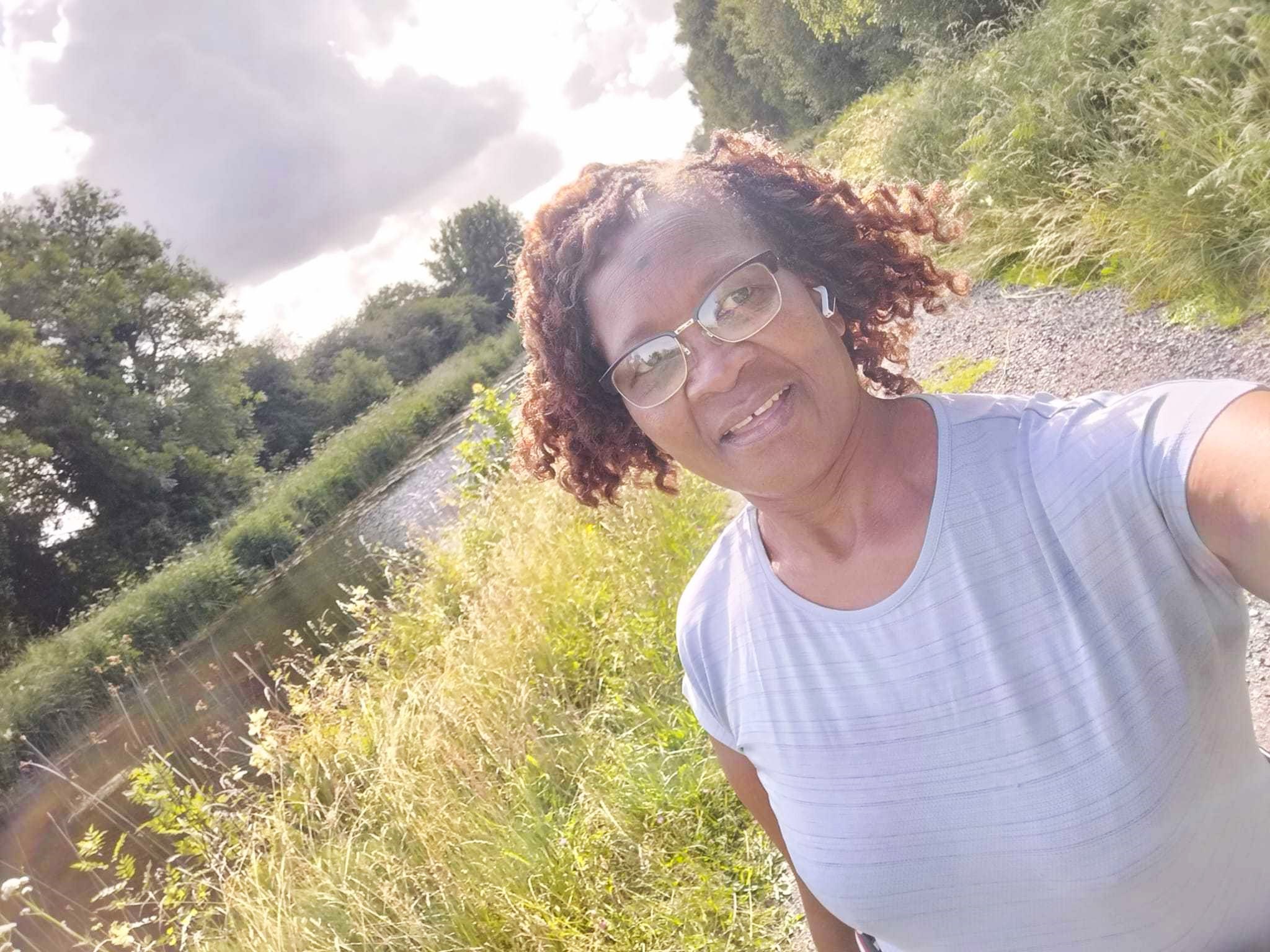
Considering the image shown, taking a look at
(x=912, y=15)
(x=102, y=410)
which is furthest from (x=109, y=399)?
(x=912, y=15)

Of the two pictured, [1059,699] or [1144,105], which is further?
[1144,105]

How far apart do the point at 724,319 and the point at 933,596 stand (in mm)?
579

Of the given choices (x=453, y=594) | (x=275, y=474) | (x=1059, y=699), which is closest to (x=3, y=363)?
(x=275, y=474)

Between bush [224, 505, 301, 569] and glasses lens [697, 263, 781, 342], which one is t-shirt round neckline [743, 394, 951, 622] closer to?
glasses lens [697, 263, 781, 342]

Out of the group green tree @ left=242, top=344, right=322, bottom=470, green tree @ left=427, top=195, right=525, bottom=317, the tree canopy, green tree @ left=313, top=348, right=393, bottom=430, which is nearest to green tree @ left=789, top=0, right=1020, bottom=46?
the tree canopy

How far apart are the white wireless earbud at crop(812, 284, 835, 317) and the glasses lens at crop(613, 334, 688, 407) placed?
28 cm

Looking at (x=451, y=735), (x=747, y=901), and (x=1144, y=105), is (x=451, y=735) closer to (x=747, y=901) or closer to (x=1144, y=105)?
(x=747, y=901)

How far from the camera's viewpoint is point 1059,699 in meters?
0.98

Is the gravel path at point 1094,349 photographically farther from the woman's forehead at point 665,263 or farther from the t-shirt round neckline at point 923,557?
the woman's forehead at point 665,263

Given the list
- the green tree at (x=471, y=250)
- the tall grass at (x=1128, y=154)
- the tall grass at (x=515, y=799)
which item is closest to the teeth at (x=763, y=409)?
the tall grass at (x=515, y=799)

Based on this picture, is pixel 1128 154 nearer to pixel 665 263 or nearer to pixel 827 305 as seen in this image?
pixel 827 305

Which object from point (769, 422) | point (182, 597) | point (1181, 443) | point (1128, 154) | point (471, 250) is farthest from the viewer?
point (471, 250)

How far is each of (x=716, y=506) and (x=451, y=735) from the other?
222 centimetres

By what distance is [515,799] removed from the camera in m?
3.35
